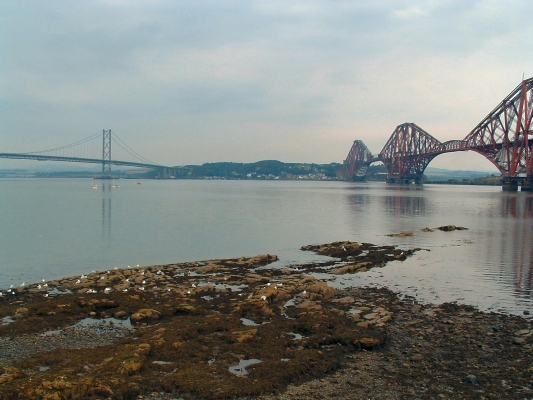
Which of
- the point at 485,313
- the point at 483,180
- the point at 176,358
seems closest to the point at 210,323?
the point at 176,358

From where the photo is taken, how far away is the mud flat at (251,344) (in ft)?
20.9

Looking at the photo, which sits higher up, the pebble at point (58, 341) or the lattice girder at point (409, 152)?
the lattice girder at point (409, 152)

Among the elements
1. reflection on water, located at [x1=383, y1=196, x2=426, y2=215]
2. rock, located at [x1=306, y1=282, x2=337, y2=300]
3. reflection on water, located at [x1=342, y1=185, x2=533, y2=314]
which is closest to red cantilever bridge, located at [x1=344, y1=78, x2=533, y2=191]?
reflection on water, located at [x1=383, y1=196, x2=426, y2=215]

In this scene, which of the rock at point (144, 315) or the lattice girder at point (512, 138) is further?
the lattice girder at point (512, 138)

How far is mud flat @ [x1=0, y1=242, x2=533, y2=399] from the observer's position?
20.9ft

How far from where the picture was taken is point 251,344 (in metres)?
7.95

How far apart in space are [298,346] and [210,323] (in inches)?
74.7

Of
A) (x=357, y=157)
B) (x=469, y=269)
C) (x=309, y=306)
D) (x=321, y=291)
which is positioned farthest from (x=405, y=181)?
(x=309, y=306)

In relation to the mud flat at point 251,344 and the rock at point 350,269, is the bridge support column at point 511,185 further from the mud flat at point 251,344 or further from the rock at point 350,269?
the mud flat at point 251,344

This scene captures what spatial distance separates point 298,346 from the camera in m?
7.96

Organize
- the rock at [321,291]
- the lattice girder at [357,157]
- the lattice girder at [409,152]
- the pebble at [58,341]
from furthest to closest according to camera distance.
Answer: the lattice girder at [357,157]
the lattice girder at [409,152]
the rock at [321,291]
the pebble at [58,341]

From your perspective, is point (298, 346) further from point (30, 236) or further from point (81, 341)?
point (30, 236)

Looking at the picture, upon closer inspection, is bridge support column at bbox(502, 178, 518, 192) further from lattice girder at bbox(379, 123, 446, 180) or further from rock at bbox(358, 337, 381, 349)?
rock at bbox(358, 337, 381, 349)

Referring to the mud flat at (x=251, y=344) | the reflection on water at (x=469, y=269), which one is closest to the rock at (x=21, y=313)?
the mud flat at (x=251, y=344)
